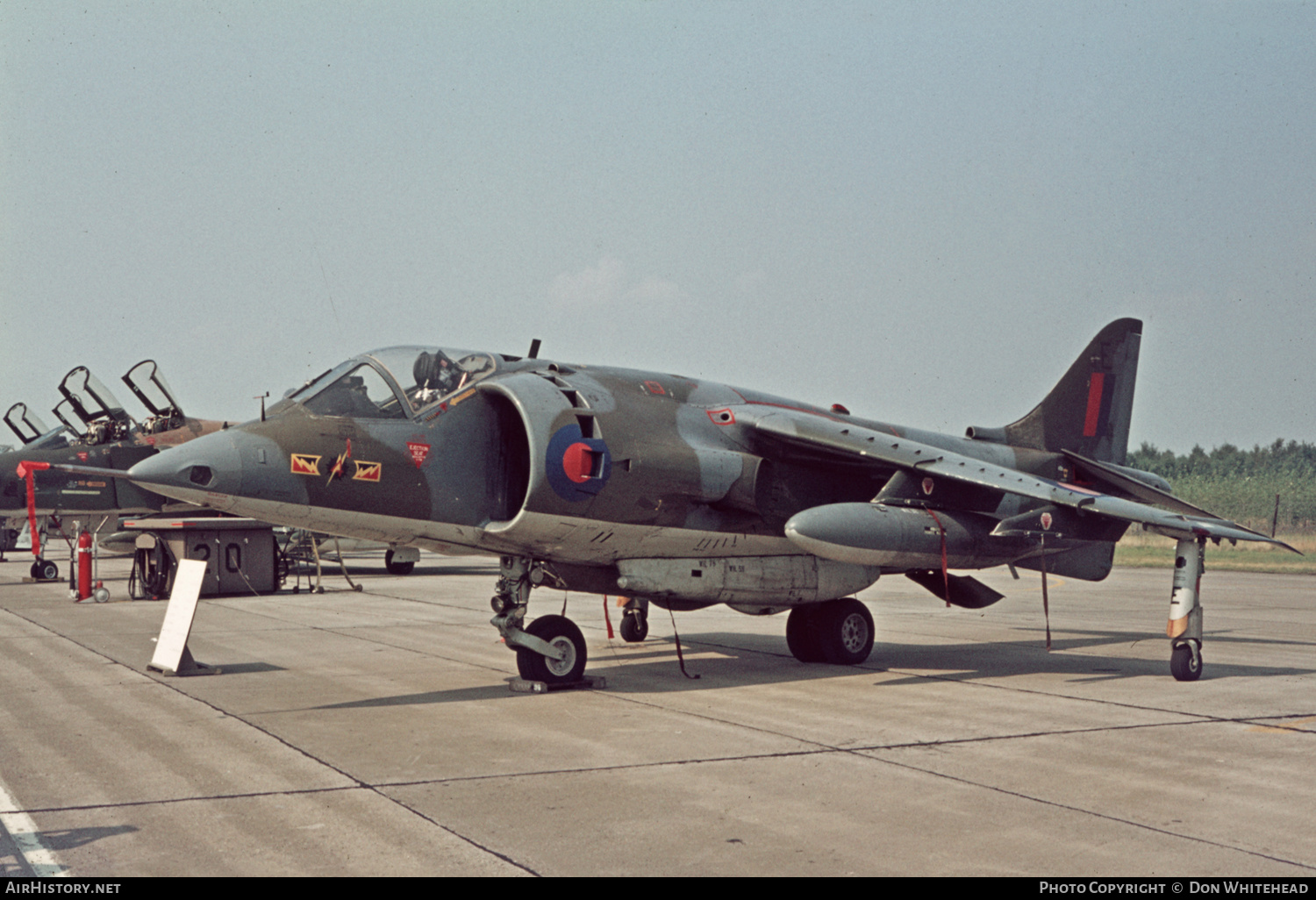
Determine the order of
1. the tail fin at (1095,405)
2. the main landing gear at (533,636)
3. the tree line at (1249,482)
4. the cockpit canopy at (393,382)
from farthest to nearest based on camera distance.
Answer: the tree line at (1249,482) < the tail fin at (1095,405) < the main landing gear at (533,636) < the cockpit canopy at (393,382)

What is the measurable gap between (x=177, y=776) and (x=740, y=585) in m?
5.82

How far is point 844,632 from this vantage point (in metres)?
12.0

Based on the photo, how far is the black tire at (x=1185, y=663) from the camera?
10422 mm

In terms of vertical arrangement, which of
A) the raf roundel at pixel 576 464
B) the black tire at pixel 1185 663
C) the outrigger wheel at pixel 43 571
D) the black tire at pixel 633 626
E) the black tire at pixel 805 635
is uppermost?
the raf roundel at pixel 576 464

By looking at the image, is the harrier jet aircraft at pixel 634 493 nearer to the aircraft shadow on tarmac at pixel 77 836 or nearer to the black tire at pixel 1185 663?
the black tire at pixel 1185 663

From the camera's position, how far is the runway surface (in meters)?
5.02

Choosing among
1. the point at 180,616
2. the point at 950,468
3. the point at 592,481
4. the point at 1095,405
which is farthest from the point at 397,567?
the point at 950,468

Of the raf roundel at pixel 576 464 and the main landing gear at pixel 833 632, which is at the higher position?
the raf roundel at pixel 576 464

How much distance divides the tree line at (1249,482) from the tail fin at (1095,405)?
2540 cm

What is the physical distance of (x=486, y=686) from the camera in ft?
33.3

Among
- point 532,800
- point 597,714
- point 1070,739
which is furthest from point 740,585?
point 532,800

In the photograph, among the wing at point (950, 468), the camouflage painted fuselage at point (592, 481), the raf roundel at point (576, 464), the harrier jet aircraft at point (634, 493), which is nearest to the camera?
the camouflage painted fuselage at point (592, 481)

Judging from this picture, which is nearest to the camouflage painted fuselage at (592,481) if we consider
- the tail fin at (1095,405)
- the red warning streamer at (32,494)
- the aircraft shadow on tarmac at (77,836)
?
the tail fin at (1095,405)
